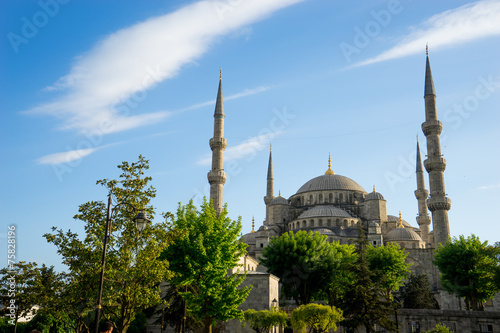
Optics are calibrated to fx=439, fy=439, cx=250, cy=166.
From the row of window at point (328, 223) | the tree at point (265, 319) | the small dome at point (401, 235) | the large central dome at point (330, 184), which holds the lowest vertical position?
the tree at point (265, 319)

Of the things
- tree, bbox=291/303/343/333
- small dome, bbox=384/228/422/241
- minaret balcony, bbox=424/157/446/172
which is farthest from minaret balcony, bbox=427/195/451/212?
tree, bbox=291/303/343/333

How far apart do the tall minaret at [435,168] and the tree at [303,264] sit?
12.9m

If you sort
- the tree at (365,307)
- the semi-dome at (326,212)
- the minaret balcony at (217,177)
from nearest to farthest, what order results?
the tree at (365,307)
the minaret balcony at (217,177)
the semi-dome at (326,212)

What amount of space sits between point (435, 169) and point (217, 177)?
74.1 ft

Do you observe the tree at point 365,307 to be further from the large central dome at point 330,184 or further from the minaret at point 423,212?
the large central dome at point 330,184

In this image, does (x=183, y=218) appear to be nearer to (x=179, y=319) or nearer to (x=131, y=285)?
(x=179, y=319)

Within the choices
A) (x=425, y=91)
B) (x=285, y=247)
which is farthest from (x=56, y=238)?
(x=425, y=91)

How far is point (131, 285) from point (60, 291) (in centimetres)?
338

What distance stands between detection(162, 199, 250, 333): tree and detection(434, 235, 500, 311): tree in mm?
21303

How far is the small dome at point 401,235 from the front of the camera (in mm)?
54500

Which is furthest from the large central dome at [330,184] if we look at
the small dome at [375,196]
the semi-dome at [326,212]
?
the semi-dome at [326,212]

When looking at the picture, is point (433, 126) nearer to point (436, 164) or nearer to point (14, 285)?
point (436, 164)

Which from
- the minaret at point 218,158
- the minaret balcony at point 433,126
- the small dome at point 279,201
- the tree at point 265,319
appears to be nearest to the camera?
the tree at point 265,319

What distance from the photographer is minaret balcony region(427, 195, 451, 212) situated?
144ft
